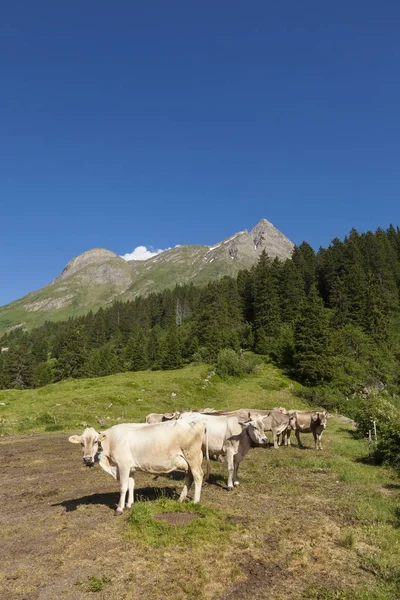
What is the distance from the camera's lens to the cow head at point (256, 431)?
1417cm

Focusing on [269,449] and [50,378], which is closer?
[269,449]

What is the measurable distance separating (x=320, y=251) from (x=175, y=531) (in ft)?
399

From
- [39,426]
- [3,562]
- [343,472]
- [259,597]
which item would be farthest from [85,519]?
[39,426]

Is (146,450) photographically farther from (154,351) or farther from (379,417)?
(154,351)

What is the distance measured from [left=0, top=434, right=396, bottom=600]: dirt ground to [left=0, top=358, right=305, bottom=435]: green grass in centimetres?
2208

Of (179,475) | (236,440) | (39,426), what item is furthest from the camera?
(39,426)

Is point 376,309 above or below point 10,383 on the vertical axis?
above

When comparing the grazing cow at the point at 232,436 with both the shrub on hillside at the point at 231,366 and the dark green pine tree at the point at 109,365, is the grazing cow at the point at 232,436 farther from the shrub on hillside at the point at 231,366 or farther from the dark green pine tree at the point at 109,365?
the dark green pine tree at the point at 109,365

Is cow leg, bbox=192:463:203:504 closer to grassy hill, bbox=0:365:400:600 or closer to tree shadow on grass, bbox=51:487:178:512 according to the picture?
grassy hill, bbox=0:365:400:600

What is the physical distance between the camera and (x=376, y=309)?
8006 cm

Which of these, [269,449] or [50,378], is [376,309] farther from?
[50,378]

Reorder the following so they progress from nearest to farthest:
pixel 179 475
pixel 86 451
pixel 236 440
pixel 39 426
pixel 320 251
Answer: pixel 86 451
pixel 236 440
pixel 179 475
pixel 39 426
pixel 320 251

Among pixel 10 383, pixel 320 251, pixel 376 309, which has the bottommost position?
pixel 10 383

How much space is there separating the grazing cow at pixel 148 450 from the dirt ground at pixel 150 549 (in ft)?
3.46
